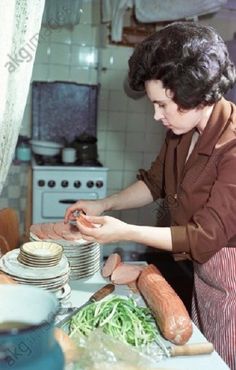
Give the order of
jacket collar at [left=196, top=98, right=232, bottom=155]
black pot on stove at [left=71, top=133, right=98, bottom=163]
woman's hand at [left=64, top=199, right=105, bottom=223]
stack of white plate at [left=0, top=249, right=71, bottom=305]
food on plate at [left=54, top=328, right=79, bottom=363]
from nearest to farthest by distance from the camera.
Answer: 1. food on plate at [left=54, top=328, right=79, bottom=363]
2. stack of white plate at [left=0, top=249, right=71, bottom=305]
3. jacket collar at [left=196, top=98, right=232, bottom=155]
4. woman's hand at [left=64, top=199, right=105, bottom=223]
5. black pot on stove at [left=71, top=133, right=98, bottom=163]

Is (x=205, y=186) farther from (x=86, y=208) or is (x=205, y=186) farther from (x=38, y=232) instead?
(x=38, y=232)

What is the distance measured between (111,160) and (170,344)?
95.2 inches

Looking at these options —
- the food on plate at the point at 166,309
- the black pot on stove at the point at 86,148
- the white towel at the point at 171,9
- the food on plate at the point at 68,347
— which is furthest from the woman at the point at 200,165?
the white towel at the point at 171,9

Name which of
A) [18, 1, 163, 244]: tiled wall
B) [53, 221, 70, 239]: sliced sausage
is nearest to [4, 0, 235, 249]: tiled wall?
[18, 1, 163, 244]: tiled wall

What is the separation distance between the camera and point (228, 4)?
319 centimetres

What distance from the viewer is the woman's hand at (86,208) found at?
144 centimetres

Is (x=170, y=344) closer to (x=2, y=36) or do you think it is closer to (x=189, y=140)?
(x=189, y=140)

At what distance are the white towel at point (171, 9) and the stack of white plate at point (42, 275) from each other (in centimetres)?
224

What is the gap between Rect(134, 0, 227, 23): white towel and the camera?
2.86m

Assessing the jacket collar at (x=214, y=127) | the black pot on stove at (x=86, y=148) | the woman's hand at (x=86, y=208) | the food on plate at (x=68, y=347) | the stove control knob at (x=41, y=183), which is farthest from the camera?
the black pot on stove at (x=86, y=148)

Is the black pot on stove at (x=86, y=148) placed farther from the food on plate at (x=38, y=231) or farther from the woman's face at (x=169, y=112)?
the woman's face at (x=169, y=112)

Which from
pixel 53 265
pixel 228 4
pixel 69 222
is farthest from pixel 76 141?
pixel 53 265

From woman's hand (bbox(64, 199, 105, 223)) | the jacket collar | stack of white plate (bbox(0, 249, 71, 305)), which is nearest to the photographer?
stack of white plate (bbox(0, 249, 71, 305))

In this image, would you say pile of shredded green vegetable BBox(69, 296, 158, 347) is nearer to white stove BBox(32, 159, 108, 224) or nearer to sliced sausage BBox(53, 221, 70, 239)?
sliced sausage BBox(53, 221, 70, 239)
